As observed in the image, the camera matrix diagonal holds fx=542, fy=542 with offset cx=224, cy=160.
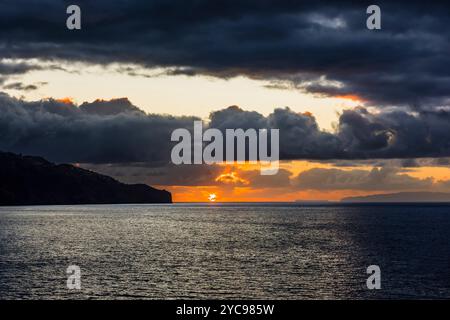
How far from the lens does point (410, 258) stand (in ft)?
422

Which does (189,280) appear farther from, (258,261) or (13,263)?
(13,263)

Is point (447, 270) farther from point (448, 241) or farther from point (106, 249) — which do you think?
point (106, 249)

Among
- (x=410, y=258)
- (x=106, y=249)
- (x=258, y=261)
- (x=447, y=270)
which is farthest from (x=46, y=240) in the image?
(x=447, y=270)

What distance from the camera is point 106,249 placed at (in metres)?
150

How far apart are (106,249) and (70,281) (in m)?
60.6
